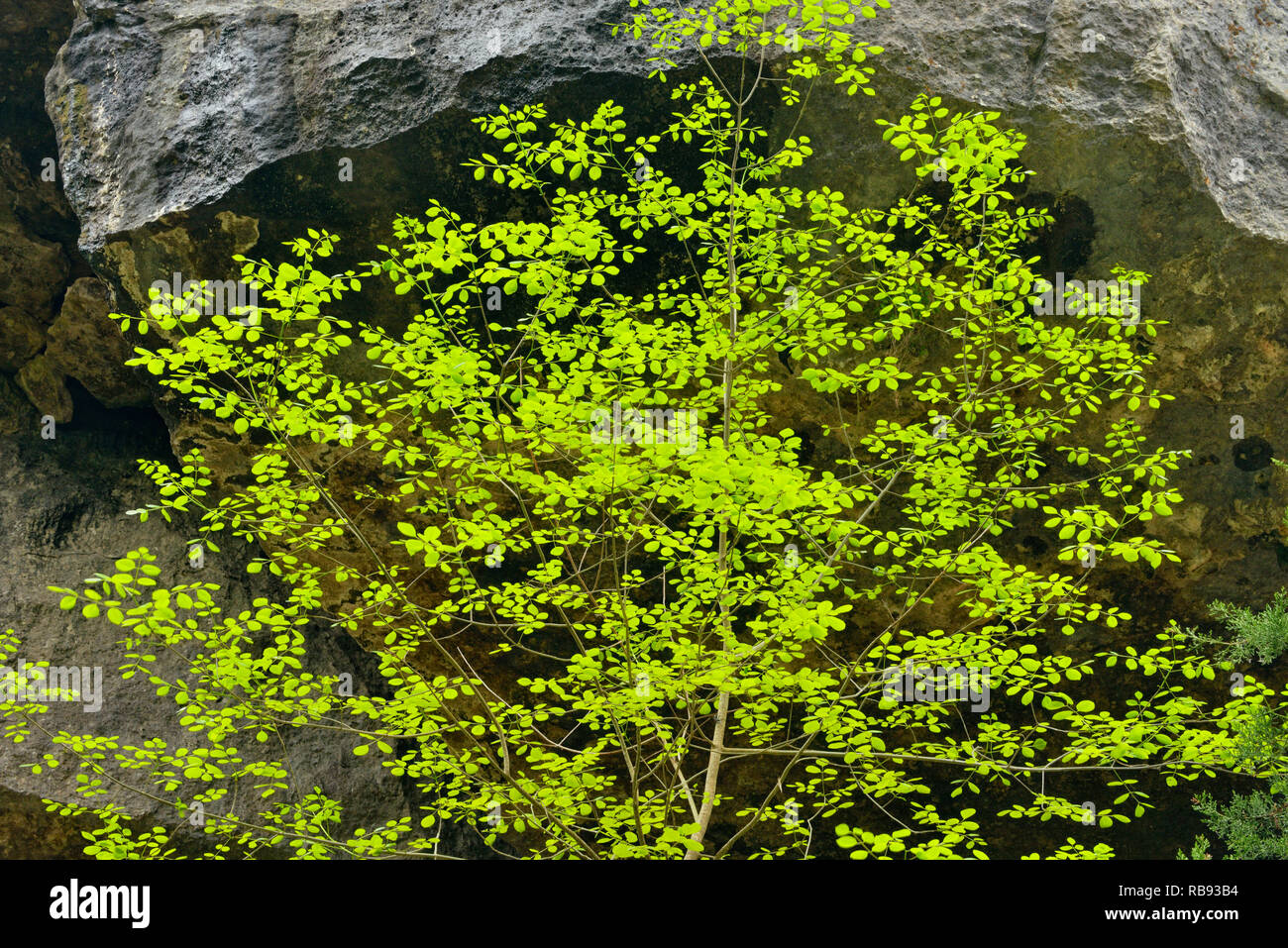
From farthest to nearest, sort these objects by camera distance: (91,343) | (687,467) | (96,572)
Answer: (91,343) < (96,572) < (687,467)

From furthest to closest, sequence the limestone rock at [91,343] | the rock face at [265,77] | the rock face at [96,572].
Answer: the limestone rock at [91,343]
the rock face at [96,572]
the rock face at [265,77]

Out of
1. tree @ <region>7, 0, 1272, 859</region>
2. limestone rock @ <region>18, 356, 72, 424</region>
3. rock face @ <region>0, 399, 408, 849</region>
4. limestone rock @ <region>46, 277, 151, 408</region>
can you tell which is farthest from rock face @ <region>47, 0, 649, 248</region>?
rock face @ <region>0, 399, 408, 849</region>

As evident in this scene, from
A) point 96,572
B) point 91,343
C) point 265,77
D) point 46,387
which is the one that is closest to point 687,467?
point 265,77

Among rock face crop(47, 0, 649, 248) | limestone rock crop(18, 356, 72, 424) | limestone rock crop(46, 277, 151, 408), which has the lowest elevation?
limestone rock crop(18, 356, 72, 424)

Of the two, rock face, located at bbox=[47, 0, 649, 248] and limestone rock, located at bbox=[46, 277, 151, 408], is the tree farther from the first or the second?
limestone rock, located at bbox=[46, 277, 151, 408]

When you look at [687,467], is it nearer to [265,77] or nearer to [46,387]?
[265,77]

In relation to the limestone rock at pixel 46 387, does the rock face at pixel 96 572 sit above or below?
below

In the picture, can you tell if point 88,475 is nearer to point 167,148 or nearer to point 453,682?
point 167,148

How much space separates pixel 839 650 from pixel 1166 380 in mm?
3579

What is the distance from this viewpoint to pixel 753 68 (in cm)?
761

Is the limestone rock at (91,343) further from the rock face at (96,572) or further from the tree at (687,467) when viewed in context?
the tree at (687,467)

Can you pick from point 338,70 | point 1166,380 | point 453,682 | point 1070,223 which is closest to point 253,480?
point 338,70

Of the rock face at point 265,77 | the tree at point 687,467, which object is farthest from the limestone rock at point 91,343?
the tree at point 687,467

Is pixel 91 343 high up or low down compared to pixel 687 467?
up
